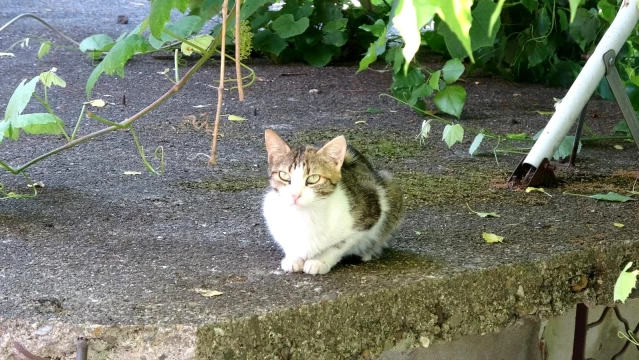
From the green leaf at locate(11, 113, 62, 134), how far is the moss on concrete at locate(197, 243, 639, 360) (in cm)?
95

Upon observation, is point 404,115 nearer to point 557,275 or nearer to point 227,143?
point 227,143

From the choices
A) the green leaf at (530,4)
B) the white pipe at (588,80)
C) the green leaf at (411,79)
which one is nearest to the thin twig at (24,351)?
the white pipe at (588,80)

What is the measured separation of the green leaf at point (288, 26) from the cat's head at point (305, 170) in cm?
243

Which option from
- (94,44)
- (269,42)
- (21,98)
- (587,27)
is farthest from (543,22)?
(21,98)

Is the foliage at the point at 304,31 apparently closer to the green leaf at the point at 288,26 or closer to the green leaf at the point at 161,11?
the green leaf at the point at 288,26

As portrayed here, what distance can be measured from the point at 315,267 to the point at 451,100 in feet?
5.34

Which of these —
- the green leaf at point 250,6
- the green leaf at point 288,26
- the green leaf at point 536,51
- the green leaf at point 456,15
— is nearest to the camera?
the green leaf at point 456,15

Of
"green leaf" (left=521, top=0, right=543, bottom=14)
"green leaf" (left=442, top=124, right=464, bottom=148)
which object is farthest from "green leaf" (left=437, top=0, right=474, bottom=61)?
"green leaf" (left=521, top=0, right=543, bottom=14)

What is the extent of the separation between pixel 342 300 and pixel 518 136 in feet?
5.14

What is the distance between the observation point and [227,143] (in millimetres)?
2975

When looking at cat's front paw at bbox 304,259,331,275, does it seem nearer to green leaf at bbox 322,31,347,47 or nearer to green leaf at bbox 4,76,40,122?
green leaf at bbox 4,76,40,122

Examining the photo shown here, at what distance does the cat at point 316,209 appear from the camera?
5.84 feet

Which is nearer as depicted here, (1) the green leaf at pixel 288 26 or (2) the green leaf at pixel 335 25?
(1) the green leaf at pixel 288 26

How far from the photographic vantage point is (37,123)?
7.08 feet
